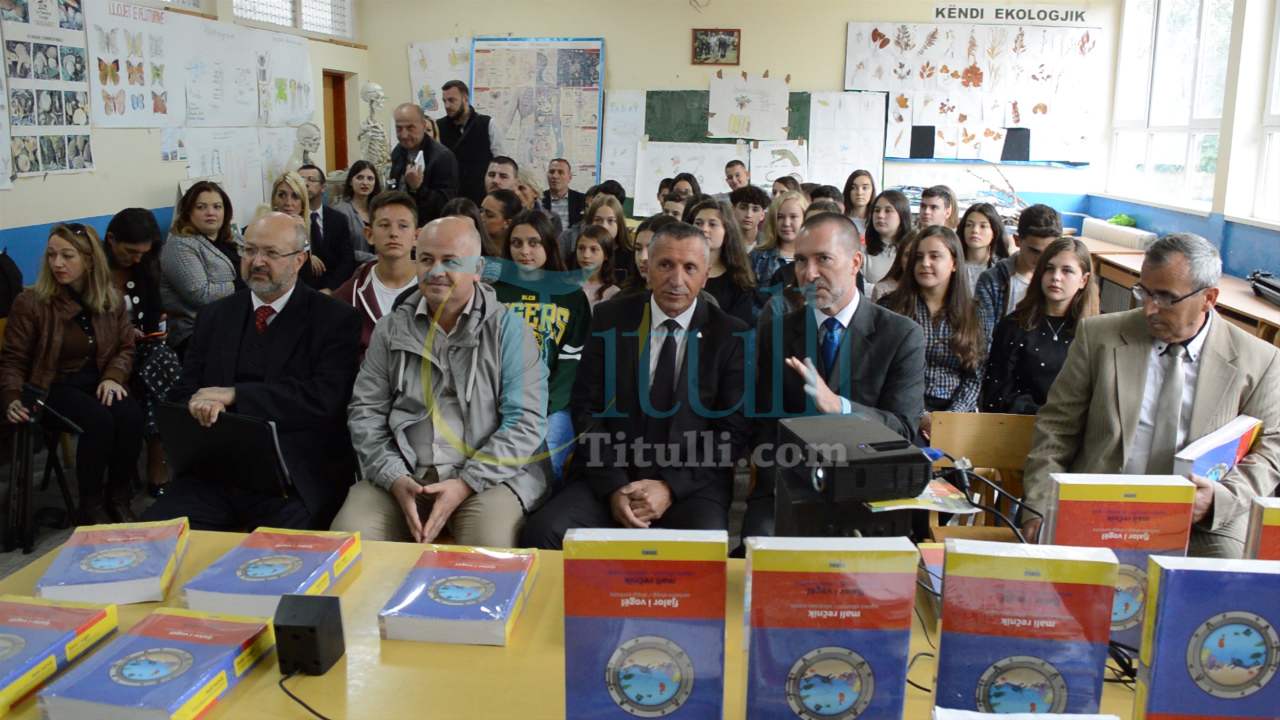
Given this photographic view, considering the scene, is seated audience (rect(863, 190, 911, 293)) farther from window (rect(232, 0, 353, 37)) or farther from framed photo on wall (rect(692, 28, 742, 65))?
window (rect(232, 0, 353, 37))

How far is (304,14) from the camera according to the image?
7.70 meters

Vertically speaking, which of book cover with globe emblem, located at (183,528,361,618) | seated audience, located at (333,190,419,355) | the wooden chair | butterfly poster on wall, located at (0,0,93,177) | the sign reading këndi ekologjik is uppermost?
the sign reading këndi ekologjik

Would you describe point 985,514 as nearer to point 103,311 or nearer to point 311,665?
point 311,665

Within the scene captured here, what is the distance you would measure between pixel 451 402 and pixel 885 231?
10.4ft

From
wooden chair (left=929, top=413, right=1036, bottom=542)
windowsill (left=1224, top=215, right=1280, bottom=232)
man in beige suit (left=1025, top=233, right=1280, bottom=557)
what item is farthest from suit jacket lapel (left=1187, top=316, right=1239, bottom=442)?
windowsill (left=1224, top=215, right=1280, bottom=232)

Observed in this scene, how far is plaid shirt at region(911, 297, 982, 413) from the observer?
363cm

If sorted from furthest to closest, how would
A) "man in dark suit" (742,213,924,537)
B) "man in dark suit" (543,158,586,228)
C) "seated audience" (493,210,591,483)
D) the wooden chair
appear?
1. "man in dark suit" (543,158,586,228)
2. "seated audience" (493,210,591,483)
3. "man in dark suit" (742,213,924,537)
4. the wooden chair

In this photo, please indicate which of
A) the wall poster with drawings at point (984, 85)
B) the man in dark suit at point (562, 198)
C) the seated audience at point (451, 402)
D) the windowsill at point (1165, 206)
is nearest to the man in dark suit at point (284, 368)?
the seated audience at point (451, 402)

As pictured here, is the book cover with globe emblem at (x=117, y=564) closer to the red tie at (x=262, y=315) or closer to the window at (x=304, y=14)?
the red tie at (x=262, y=315)

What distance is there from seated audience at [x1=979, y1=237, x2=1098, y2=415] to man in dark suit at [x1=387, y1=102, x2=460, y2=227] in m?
4.03

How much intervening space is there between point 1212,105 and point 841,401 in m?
6.01

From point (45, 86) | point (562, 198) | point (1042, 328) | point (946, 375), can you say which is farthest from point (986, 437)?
point (562, 198)

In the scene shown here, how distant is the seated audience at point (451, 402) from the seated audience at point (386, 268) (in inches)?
30.7

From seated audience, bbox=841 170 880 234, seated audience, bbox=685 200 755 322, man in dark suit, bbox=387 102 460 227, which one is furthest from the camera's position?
man in dark suit, bbox=387 102 460 227
